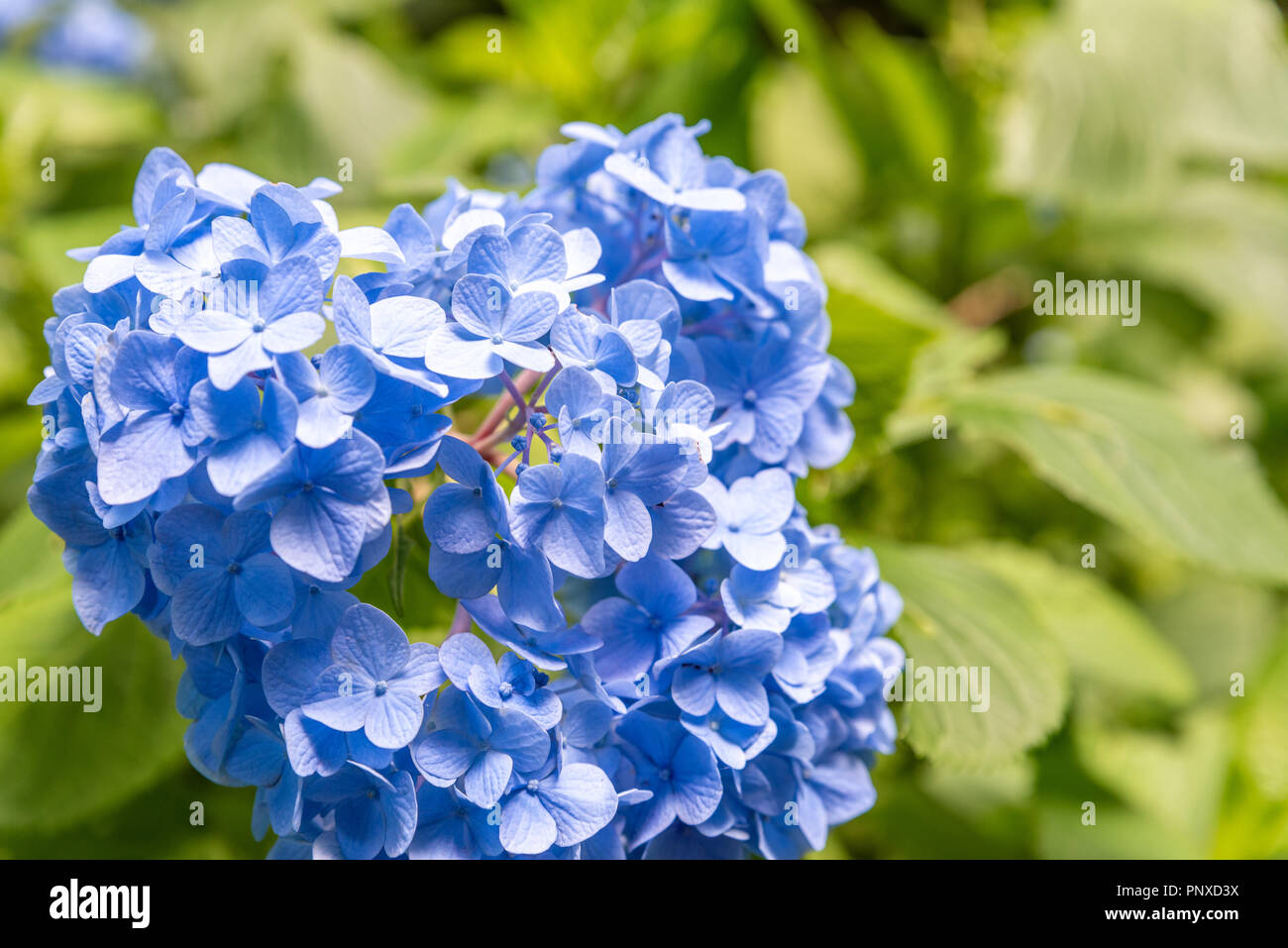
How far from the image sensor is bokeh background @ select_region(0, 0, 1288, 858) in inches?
31.7

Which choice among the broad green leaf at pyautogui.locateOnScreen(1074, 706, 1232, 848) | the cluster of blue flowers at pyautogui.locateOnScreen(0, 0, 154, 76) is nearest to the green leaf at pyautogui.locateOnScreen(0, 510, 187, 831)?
the broad green leaf at pyautogui.locateOnScreen(1074, 706, 1232, 848)

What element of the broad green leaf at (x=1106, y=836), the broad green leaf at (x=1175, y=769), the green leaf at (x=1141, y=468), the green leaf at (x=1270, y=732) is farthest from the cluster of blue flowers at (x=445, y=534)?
the broad green leaf at (x=1175, y=769)

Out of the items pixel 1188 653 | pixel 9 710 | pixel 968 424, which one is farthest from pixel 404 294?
pixel 1188 653

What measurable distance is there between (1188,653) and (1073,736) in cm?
49

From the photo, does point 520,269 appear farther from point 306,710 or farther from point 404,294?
point 306,710

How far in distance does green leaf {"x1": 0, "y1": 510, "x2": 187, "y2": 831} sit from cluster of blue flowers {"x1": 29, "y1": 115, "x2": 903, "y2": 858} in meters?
0.19

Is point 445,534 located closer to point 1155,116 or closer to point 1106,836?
point 1106,836

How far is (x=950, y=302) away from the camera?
1.40m

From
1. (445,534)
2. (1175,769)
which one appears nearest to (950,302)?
(1175,769)

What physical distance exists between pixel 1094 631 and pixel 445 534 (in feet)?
3.02

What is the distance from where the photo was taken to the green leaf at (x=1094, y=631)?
1120mm

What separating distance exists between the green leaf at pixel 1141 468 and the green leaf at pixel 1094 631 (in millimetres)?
232

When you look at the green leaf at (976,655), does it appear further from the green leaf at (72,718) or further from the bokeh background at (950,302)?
the green leaf at (72,718)

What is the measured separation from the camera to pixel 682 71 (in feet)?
3.81
